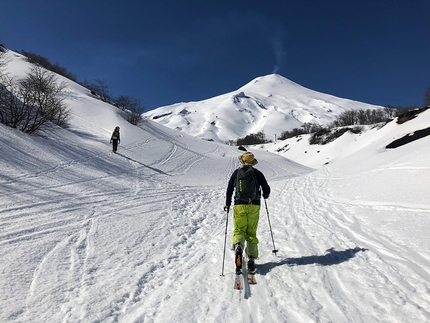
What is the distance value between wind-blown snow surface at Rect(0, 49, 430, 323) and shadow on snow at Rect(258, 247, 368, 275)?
0.02 metres

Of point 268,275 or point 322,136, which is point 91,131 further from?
point 322,136

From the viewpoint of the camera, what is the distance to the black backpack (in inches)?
161

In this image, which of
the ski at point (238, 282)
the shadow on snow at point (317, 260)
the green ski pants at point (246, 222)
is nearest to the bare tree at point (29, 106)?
the green ski pants at point (246, 222)

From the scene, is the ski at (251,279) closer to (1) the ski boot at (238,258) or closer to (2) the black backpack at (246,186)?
(1) the ski boot at (238,258)

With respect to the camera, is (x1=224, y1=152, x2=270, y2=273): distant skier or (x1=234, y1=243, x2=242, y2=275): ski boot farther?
(x1=224, y1=152, x2=270, y2=273): distant skier

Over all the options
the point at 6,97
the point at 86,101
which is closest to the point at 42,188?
the point at 6,97

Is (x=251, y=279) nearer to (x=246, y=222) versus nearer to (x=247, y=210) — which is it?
(x=246, y=222)

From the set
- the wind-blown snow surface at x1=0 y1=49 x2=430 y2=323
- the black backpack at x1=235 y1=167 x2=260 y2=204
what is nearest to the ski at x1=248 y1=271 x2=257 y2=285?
the wind-blown snow surface at x1=0 y1=49 x2=430 y2=323

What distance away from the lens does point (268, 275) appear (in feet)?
12.8

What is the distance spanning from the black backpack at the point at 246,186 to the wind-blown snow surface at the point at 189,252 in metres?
1.24

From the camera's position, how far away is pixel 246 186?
4113 millimetres

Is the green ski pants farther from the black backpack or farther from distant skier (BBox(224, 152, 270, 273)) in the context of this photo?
the black backpack

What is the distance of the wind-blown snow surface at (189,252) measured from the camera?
305cm

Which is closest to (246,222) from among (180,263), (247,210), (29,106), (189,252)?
(247,210)
